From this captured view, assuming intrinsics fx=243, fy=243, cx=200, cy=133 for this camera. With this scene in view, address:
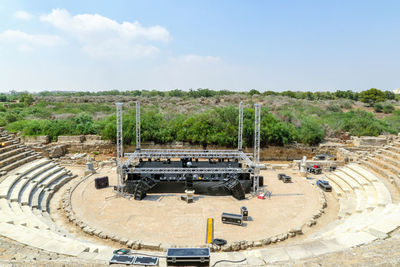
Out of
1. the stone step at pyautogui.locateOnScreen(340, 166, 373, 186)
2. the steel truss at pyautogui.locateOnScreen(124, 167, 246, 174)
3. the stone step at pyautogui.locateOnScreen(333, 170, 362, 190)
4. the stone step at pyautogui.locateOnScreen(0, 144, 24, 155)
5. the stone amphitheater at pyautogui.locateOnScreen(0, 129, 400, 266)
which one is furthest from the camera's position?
the stone step at pyautogui.locateOnScreen(0, 144, 24, 155)

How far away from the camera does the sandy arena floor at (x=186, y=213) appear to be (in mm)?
9766

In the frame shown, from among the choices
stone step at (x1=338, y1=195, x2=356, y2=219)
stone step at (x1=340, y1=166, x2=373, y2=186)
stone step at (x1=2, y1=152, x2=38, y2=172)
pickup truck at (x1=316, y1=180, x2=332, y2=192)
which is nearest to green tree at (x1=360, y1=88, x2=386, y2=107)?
stone step at (x1=340, y1=166, x2=373, y2=186)

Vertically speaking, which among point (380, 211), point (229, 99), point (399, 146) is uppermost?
point (229, 99)

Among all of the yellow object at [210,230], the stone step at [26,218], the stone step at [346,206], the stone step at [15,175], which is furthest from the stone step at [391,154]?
the stone step at [15,175]

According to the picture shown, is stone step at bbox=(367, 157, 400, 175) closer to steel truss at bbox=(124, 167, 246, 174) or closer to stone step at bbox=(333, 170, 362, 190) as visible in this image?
stone step at bbox=(333, 170, 362, 190)

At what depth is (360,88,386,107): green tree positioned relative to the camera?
186ft

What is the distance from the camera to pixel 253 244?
29.1 feet

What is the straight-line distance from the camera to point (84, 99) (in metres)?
63.4

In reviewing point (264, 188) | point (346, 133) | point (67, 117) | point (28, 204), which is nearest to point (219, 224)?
point (264, 188)

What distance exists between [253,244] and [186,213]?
148 inches

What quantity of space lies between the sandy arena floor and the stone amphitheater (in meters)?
0.83

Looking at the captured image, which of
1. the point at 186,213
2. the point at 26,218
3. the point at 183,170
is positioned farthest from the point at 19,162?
the point at 186,213

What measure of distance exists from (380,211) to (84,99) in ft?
218

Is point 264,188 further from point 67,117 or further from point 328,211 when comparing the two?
point 67,117
